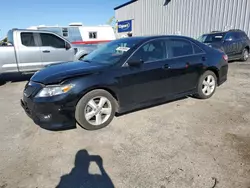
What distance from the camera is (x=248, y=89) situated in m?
5.54

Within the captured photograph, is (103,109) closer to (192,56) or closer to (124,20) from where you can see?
(192,56)

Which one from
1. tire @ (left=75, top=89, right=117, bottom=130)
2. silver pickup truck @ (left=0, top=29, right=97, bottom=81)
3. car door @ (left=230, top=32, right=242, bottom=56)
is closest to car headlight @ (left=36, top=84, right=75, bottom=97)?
tire @ (left=75, top=89, right=117, bottom=130)

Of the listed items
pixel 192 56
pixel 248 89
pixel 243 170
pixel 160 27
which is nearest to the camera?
pixel 243 170

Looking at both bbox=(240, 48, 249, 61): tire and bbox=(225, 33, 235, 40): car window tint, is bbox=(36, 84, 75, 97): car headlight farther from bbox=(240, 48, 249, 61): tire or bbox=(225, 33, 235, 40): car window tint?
bbox=(240, 48, 249, 61): tire

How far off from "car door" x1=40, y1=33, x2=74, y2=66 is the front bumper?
4.58 metres

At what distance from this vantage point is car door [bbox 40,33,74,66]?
277 inches

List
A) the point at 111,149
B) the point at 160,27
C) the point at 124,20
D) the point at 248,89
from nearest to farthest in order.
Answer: the point at 111,149, the point at 248,89, the point at 160,27, the point at 124,20

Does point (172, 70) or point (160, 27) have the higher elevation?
point (160, 27)

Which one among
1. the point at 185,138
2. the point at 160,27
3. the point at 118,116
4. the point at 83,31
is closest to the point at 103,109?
the point at 118,116

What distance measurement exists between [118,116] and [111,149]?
1.15m

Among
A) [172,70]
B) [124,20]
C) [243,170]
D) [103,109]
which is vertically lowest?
[243,170]

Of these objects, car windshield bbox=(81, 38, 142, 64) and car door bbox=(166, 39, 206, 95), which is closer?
car windshield bbox=(81, 38, 142, 64)

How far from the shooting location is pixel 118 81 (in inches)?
129

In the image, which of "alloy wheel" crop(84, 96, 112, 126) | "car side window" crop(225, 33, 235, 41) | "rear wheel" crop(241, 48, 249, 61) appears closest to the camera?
"alloy wheel" crop(84, 96, 112, 126)
